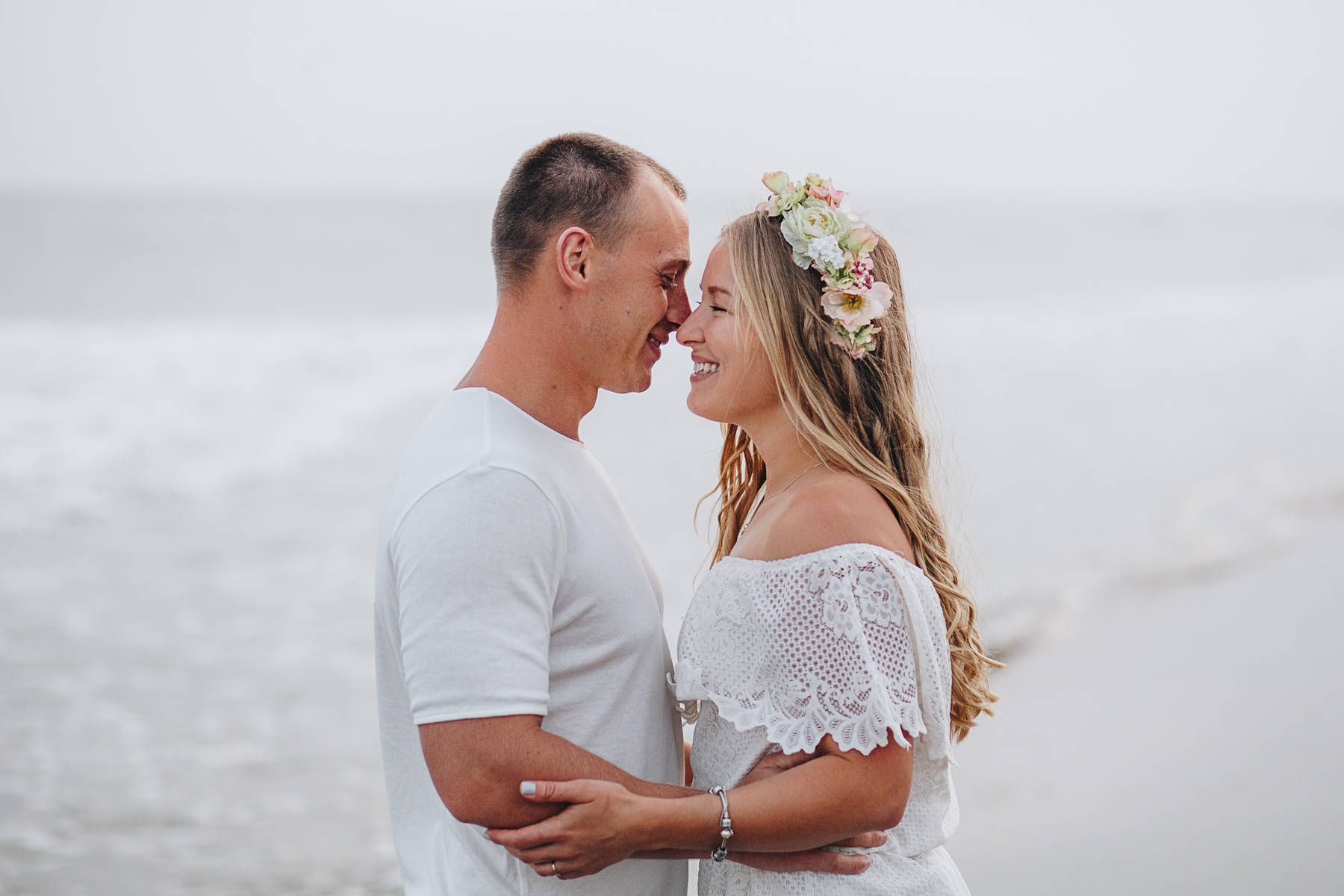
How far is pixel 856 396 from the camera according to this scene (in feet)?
8.48

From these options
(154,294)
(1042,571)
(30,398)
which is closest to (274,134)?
(154,294)

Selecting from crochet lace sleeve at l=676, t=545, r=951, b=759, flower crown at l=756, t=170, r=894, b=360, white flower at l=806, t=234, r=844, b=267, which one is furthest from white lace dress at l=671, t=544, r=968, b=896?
white flower at l=806, t=234, r=844, b=267

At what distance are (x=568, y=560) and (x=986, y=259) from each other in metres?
27.6

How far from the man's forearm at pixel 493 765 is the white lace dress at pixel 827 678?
42 cm

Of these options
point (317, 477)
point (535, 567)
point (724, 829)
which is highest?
point (317, 477)

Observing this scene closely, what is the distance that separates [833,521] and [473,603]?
76 centimetres

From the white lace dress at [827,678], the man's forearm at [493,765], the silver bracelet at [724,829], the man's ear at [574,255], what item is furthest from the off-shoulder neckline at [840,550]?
the man's ear at [574,255]

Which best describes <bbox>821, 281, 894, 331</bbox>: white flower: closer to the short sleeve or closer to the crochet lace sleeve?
the crochet lace sleeve

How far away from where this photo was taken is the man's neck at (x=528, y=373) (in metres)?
2.43

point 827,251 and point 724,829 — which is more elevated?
point 827,251

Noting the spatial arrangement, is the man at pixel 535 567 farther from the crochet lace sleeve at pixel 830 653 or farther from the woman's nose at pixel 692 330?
the crochet lace sleeve at pixel 830 653

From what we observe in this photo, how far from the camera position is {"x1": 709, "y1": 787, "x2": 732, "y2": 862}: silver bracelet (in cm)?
215

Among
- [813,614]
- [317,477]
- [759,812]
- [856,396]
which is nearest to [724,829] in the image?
[759,812]

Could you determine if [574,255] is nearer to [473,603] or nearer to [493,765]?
[473,603]
